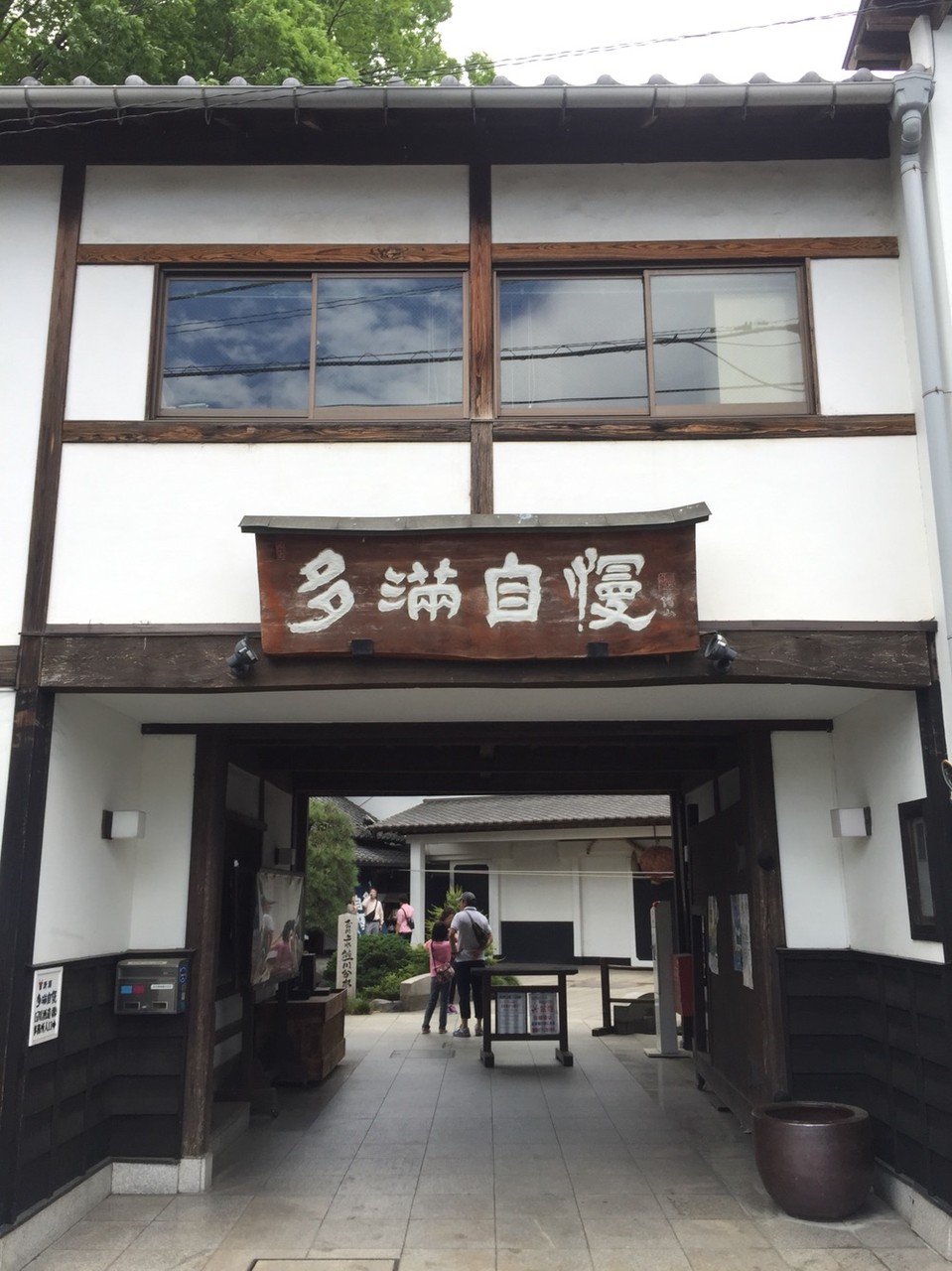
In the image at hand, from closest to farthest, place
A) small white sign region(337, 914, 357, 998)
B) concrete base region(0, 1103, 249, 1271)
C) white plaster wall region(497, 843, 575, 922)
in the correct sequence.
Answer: concrete base region(0, 1103, 249, 1271)
small white sign region(337, 914, 357, 998)
white plaster wall region(497, 843, 575, 922)

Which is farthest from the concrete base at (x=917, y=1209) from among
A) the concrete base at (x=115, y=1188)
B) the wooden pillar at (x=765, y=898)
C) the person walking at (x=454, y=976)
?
the person walking at (x=454, y=976)

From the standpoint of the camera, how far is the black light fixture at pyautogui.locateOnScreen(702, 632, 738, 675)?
5.89 meters

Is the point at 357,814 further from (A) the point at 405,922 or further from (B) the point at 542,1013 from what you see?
(B) the point at 542,1013

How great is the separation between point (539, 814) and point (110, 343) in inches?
665

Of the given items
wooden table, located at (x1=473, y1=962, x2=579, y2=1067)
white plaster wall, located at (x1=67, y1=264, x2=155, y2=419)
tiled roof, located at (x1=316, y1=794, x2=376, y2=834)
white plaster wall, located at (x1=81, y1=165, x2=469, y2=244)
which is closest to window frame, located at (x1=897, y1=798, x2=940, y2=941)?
white plaster wall, located at (x1=81, y1=165, x2=469, y2=244)

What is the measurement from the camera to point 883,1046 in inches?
265

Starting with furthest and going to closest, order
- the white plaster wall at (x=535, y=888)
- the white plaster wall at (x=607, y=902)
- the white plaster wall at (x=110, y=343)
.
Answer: the white plaster wall at (x=535, y=888)
the white plaster wall at (x=607, y=902)
the white plaster wall at (x=110, y=343)

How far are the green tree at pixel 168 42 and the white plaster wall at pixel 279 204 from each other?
4058 mm

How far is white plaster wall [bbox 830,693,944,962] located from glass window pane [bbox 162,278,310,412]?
4.27 metres

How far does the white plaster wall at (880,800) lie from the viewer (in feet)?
20.9

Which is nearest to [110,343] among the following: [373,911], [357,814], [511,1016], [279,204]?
[279,204]

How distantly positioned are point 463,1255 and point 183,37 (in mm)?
12222

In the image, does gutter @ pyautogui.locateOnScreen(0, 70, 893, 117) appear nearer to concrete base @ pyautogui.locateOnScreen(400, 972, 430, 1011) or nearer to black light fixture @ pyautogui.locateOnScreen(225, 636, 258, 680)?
black light fixture @ pyautogui.locateOnScreen(225, 636, 258, 680)

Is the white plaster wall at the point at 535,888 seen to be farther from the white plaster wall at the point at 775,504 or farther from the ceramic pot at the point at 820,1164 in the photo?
the white plaster wall at the point at 775,504
